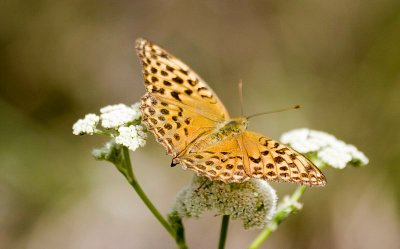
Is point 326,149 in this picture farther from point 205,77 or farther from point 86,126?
point 205,77

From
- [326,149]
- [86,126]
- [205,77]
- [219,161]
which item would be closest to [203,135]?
[219,161]

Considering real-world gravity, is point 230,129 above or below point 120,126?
below

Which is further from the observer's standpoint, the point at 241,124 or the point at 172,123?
the point at 241,124

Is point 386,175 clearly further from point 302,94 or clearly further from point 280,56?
point 280,56

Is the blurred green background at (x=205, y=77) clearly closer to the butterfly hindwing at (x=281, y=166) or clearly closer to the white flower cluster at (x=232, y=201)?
the white flower cluster at (x=232, y=201)

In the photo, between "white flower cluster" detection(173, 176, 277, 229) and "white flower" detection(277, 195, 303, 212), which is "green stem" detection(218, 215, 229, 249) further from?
"white flower" detection(277, 195, 303, 212)

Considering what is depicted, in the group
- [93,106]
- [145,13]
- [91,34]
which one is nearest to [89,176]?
[93,106]

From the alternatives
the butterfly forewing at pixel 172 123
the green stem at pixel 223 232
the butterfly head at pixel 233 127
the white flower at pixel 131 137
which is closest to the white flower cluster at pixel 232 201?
the green stem at pixel 223 232

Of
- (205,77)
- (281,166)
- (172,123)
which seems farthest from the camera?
(205,77)
